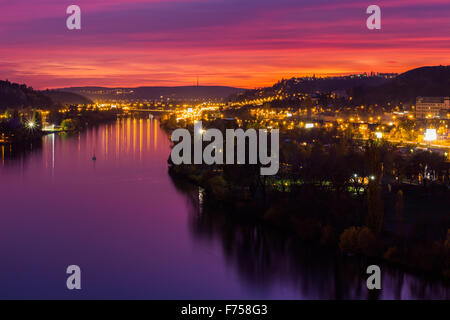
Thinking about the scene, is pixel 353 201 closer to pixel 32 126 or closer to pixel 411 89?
pixel 32 126

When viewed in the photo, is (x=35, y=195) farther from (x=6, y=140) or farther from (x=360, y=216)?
(x=6, y=140)

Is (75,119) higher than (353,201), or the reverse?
(75,119)

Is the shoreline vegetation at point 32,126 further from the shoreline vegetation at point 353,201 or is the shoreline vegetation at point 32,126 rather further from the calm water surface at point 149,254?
the shoreline vegetation at point 353,201

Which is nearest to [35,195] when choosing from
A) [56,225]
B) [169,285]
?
[56,225]

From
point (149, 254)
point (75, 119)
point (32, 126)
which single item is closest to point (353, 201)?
point (149, 254)

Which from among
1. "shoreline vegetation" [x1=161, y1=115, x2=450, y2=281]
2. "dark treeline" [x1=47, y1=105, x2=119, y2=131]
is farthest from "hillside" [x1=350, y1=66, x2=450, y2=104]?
"shoreline vegetation" [x1=161, y1=115, x2=450, y2=281]

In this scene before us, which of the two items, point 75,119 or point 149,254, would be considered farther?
point 75,119
